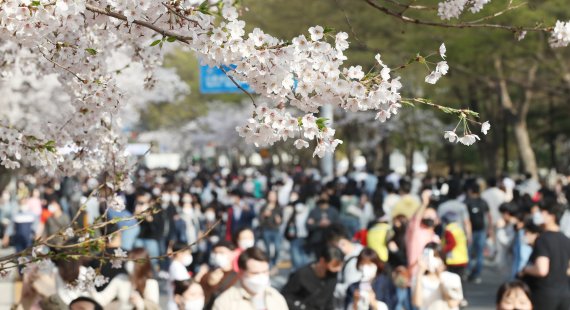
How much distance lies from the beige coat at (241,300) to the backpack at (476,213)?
11195 mm

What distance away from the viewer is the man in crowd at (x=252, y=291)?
7.93 m

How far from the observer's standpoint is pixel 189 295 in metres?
9.16

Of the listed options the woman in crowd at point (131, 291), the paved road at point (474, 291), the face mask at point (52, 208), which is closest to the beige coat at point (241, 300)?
the woman in crowd at point (131, 291)

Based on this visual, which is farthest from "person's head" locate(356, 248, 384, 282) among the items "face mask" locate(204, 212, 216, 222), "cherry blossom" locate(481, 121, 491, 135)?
"face mask" locate(204, 212, 216, 222)

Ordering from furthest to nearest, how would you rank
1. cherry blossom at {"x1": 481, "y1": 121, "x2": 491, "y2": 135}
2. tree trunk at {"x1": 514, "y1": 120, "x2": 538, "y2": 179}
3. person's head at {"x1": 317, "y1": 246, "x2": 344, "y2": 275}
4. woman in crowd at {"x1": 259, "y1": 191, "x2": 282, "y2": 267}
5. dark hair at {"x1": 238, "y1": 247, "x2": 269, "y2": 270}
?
tree trunk at {"x1": 514, "y1": 120, "x2": 538, "y2": 179} < woman in crowd at {"x1": 259, "y1": 191, "x2": 282, "y2": 267} < person's head at {"x1": 317, "y1": 246, "x2": 344, "y2": 275} < dark hair at {"x1": 238, "y1": 247, "x2": 269, "y2": 270} < cherry blossom at {"x1": 481, "y1": 121, "x2": 491, "y2": 135}

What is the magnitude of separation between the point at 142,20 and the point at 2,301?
1099cm

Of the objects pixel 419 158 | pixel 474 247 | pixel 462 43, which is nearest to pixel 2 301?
pixel 474 247

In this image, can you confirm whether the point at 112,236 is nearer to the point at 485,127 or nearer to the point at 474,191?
the point at 485,127

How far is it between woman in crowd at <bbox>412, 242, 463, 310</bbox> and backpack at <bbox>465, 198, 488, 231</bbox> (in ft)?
28.1

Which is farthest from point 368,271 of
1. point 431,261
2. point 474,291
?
point 474,291

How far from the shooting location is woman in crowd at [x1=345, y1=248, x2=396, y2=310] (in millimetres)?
9523

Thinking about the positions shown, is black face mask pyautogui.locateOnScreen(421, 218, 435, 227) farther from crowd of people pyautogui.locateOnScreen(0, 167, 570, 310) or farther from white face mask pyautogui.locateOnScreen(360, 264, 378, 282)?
white face mask pyautogui.locateOnScreen(360, 264, 378, 282)

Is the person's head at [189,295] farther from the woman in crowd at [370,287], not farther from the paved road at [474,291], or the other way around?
the paved road at [474,291]

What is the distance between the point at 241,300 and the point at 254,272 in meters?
0.33
